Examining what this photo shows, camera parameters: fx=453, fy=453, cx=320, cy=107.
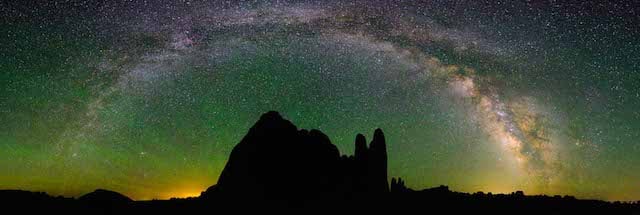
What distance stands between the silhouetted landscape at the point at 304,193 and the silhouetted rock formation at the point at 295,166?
0.11m

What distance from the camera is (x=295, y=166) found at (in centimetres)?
6097

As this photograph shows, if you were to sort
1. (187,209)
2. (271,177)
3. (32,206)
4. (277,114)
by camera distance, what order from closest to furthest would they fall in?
(32,206)
(187,209)
(271,177)
(277,114)

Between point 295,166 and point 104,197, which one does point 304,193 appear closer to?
point 295,166

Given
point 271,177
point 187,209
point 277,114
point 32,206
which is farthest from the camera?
point 277,114

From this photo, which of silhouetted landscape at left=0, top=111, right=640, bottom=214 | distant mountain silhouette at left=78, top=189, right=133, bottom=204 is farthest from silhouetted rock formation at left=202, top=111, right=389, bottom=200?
distant mountain silhouette at left=78, top=189, right=133, bottom=204

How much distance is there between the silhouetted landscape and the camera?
5369cm

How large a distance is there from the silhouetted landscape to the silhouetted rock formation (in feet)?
0.38

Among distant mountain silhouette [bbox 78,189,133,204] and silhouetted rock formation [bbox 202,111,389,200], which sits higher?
silhouetted rock formation [bbox 202,111,389,200]

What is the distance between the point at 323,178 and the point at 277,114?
1180cm

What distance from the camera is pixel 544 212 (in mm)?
51500

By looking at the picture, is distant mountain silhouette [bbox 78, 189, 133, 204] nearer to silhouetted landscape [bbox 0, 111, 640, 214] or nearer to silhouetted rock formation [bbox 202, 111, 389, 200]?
silhouetted landscape [bbox 0, 111, 640, 214]

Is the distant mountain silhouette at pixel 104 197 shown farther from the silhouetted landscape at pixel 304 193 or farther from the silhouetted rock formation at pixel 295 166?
the silhouetted rock formation at pixel 295 166

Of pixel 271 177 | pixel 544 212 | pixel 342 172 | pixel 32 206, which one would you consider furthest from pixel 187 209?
pixel 544 212

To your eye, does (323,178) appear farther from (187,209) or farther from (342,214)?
(187,209)
